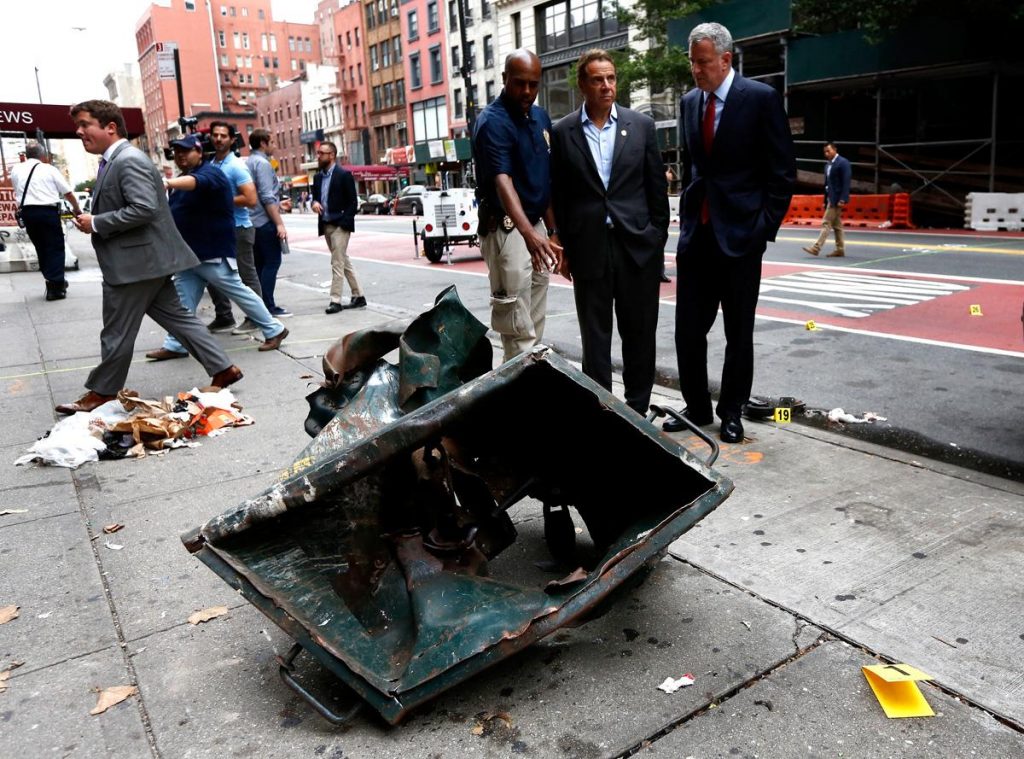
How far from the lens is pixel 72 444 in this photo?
15.7 feet

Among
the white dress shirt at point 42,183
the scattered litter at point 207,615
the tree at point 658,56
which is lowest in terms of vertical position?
the scattered litter at point 207,615

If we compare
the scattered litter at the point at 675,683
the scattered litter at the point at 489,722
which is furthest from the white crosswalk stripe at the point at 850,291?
the scattered litter at the point at 489,722

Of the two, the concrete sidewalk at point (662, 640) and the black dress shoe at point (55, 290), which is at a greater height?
the black dress shoe at point (55, 290)

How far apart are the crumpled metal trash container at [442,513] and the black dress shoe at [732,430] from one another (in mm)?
1526

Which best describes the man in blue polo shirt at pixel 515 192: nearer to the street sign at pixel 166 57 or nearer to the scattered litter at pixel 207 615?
the scattered litter at pixel 207 615

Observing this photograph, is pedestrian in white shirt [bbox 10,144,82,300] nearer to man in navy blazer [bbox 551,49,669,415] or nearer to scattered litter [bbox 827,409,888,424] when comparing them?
man in navy blazer [bbox 551,49,669,415]

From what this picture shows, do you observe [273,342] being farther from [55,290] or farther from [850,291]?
[850,291]

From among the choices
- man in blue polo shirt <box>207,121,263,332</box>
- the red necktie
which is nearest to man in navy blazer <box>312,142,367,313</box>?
man in blue polo shirt <box>207,121,263,332</box>

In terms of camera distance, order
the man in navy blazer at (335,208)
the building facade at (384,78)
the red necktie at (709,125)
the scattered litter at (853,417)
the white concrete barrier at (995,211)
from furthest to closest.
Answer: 1. the building facade at (384,78)
2. the white concrete barrier at (995,211)
3. the man in navy blazer at (335,208)
4. the scattered litter at (853,417)
5. the red necktie at (709,125)

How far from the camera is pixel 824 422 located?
4.92 meters

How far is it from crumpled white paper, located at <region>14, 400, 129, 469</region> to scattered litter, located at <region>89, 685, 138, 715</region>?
255 cm

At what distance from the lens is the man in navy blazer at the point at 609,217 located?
14.5 ft

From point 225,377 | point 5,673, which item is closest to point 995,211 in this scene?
point 225,377

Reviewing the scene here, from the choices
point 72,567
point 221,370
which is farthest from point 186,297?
point 72,567
